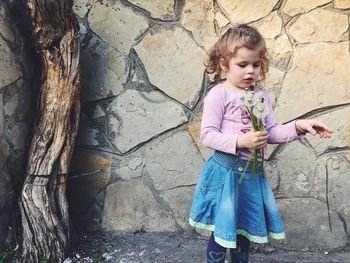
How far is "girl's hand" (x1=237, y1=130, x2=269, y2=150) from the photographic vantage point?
76.1 inches

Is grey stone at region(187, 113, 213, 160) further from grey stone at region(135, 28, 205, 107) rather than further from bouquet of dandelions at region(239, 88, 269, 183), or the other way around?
bouquet of dandelions at region(239, 88, 269, 183)

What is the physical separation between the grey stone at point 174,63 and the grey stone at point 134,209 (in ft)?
1.75

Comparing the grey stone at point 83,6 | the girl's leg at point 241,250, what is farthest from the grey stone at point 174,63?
the girl's leg at point 241,250

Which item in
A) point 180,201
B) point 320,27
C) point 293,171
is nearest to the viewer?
point 320,27

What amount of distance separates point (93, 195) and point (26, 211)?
48 centimetres

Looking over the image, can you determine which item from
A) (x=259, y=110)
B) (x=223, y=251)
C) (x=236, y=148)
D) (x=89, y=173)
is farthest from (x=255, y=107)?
(x=89, y=173)

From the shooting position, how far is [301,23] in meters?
2.72

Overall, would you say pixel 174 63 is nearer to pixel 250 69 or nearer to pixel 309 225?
pixel 250 69

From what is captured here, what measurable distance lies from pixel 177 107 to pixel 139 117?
206mm

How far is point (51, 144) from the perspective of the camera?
2645 mm

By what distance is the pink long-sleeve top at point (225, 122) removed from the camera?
2045 millimetres

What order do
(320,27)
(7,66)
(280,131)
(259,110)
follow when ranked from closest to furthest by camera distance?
(259,110) → (280,131) → (7,66) → (320,27)

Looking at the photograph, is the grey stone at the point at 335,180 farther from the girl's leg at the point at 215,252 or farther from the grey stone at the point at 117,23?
the grey stone at the point at 117,23

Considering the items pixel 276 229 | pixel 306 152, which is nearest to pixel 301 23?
pixel 306 152
